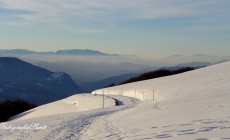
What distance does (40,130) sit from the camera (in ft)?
63.2

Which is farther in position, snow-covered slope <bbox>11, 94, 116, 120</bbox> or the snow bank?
snow-covered slope <bbox>11, 94, 116, 120</bbox>

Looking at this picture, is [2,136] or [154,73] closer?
[2,136]

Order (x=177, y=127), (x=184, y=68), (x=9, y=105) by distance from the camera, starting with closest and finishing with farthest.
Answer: (x=177, y=127), (x=9, y=105), (x=184, y=68)

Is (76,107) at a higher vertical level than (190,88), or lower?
lower

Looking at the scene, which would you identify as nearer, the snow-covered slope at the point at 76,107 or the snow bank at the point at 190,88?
the snow bank at the point at 190,88

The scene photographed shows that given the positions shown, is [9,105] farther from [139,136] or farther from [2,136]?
[139,136]

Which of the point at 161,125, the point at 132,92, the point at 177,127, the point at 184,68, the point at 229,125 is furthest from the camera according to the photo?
the point at 184,68

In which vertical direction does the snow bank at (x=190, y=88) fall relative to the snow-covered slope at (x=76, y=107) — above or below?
above

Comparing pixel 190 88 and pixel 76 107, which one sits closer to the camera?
pixel 190 88

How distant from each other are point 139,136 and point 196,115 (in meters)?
4.43

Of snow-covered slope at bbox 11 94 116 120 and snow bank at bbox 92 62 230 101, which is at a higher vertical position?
snow bank at bbox 92 62 230 101

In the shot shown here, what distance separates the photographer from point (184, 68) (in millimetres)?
117125

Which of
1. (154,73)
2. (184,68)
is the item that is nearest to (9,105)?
(154,73)

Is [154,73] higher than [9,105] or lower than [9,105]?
higher
